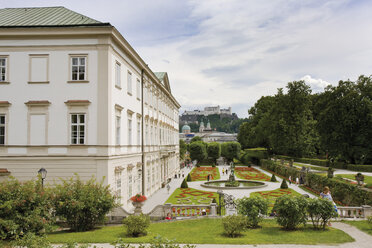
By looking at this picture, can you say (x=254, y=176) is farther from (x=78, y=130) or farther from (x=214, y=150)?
(x=78, y=130)

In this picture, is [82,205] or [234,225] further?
[82,205]

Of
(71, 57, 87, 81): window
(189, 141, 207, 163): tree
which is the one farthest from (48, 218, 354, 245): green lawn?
(189, 141, 207, 163): tree

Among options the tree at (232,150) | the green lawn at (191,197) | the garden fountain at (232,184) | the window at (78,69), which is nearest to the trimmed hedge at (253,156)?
the tree at (232,150)

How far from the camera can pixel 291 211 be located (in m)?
14.3

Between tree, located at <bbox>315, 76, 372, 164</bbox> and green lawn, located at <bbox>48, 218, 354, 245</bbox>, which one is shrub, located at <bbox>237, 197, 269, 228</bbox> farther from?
tree, located at <bbox>315, 76, 372, 164</bbox>

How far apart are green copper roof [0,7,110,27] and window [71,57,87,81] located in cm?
222

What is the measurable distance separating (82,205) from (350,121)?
1267 inches

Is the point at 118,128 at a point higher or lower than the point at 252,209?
higher

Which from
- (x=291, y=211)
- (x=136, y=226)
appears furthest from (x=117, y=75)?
(x=291, y=211)

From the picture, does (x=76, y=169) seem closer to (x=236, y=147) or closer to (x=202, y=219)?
(x=202, y=219)

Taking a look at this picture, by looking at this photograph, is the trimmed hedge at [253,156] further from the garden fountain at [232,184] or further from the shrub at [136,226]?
the shrub at [136,226]

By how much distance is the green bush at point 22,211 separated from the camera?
1291 centimetres

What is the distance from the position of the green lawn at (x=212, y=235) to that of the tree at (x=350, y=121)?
80.0 feet

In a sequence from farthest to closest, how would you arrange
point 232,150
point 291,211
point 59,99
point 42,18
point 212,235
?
1. point 232,150
2. point 42,18
3. point 59,99
4. point 291,211
5. point 212,235
